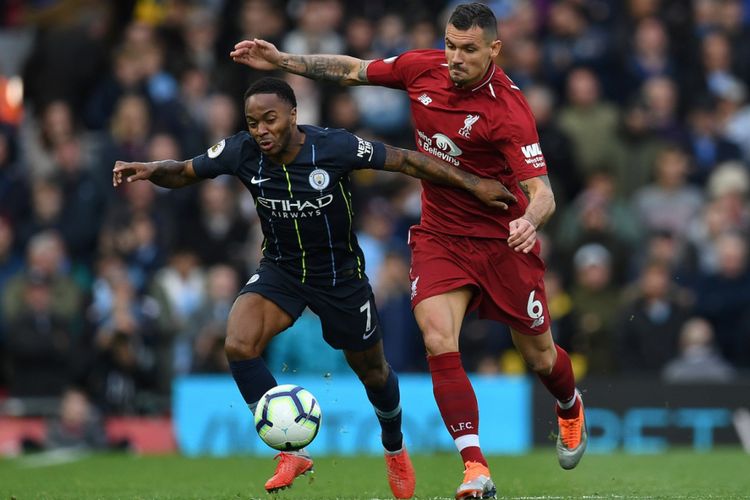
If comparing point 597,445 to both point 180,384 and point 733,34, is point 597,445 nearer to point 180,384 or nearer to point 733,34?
point 180,384

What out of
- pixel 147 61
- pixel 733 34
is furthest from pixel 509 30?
Result: pixel 147 61

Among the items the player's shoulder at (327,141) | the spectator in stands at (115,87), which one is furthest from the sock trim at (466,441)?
the spectator in stands at (115,87)

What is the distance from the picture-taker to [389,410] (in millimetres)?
9906

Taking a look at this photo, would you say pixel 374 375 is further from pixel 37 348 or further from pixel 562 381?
pixel 37 348

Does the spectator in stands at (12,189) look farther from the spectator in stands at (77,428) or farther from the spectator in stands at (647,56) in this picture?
the spectator in stands at (647,56)

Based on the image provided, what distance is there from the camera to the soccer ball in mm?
8875

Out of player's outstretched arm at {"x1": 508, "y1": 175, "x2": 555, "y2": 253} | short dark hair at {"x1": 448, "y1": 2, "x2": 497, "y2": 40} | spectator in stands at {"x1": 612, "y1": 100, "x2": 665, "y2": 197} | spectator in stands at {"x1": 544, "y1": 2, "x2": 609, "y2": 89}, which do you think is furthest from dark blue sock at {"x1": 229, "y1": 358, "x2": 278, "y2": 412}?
spectator in stands at {"x1": 544, "y1": 2, "x2": 609, "y2": 89}

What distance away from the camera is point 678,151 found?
54.3ft

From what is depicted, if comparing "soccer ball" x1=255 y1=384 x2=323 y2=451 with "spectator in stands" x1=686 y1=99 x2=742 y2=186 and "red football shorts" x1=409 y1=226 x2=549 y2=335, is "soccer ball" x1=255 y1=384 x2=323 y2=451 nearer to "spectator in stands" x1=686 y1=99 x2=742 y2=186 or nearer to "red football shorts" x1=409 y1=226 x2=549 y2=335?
"red football shorts" x1=409 y1=226 x2=549 y2=335

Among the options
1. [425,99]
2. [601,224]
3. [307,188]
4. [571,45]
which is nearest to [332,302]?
[307,188]

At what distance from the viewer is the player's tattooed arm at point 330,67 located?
984 cm

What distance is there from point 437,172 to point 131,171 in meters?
1.85

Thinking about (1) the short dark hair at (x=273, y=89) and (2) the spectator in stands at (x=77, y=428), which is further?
(2) the spectator in stands at (x=77, y=428)

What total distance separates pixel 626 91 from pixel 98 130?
633 centimetres
